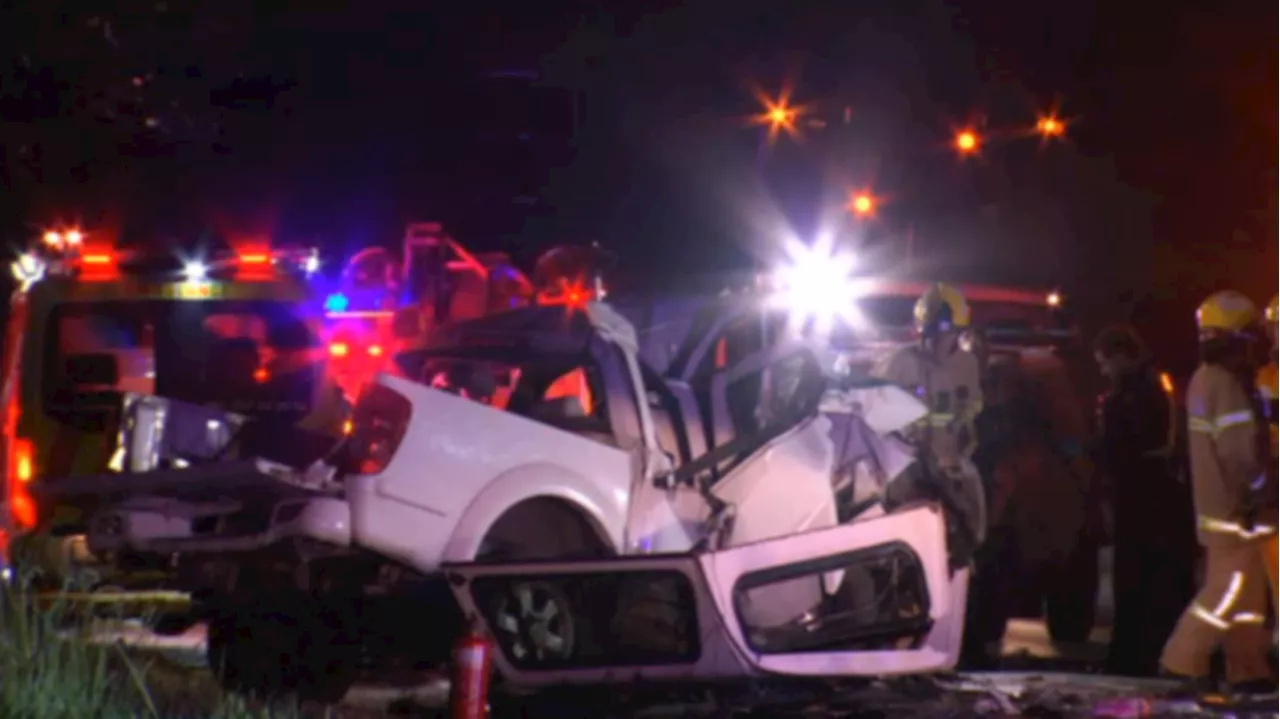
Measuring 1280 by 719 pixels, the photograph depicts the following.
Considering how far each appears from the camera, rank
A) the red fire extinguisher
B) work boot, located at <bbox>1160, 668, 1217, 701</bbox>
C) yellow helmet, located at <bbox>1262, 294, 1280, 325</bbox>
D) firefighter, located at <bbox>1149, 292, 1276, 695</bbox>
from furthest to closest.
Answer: yellow helmet, located at <bbox>1262, 294, 1280, 325</bbox>
firefighter, located at <bbox>1149, 292, 1276, 695</bbox>
work boot, located at <bbox>1160, 668, 1217, 701</bbox>
the red fire extinguisher

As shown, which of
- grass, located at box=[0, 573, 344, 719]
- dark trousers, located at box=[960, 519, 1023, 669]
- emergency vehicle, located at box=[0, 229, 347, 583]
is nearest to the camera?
grass, located at box=[0, 573, 344, 719]

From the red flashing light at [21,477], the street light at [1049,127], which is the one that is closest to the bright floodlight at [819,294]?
the red flashing light at [21,477]

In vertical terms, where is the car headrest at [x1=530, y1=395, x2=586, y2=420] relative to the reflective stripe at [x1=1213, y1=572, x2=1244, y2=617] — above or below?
above

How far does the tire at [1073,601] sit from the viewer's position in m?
10.8

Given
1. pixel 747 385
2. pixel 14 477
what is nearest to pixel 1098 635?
pixel 747 385

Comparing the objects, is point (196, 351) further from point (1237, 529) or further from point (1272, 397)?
point (1272, 397)

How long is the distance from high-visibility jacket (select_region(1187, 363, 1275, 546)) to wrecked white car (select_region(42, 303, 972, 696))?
114 cm

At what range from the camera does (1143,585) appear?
9625 mm

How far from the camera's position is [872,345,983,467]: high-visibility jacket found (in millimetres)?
10086

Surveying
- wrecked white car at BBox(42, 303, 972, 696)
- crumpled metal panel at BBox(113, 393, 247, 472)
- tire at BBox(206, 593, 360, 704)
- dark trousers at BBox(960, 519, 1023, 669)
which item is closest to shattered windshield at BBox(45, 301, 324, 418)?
crumpled metal panel at BBox(113, 393, 247, 472)

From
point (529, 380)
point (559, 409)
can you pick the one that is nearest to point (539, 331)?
point (529, 380)

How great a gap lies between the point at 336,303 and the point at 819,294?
8.93ft

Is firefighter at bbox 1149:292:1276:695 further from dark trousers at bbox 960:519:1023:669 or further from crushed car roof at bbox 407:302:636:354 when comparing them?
crushed car roof at bbox 407:302:636:354

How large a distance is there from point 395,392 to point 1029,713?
290cm
